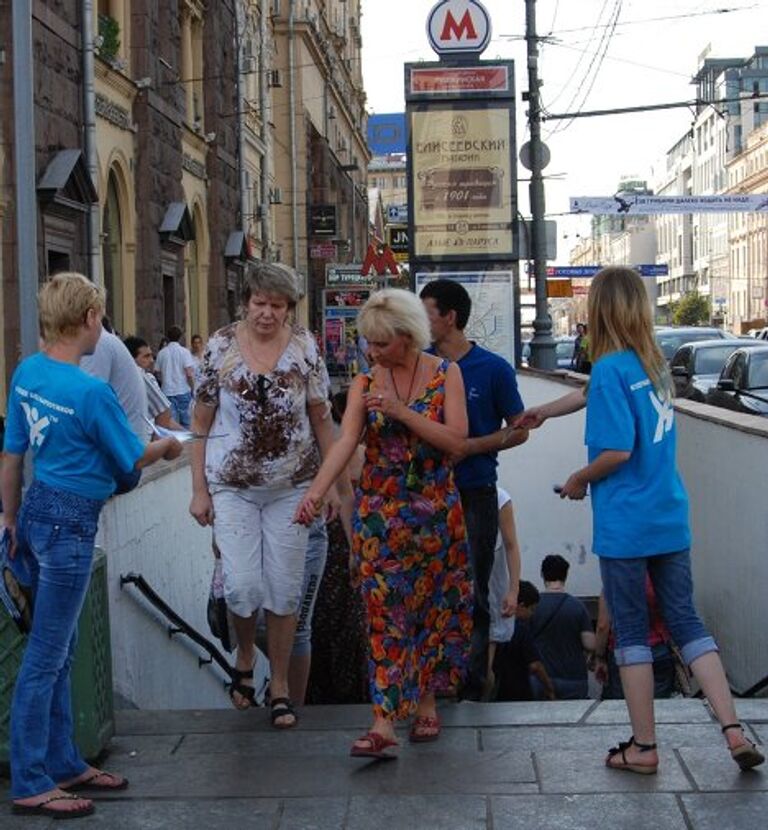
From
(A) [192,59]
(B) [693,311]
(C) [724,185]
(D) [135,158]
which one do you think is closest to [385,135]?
(A) [192,59]

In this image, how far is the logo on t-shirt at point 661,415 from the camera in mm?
5480

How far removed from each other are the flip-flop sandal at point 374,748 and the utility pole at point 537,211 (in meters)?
23.0

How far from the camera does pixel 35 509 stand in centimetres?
510

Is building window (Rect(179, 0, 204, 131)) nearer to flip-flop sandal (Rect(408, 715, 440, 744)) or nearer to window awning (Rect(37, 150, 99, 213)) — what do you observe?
window awning (Rect(37, 150, 99, 213))

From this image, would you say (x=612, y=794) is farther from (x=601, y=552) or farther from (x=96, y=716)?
(x=96, y=716)

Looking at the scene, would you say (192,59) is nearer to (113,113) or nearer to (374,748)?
(113,113)

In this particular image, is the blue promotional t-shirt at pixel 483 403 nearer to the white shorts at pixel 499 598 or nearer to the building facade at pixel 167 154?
the white shorts at pixel 499 598

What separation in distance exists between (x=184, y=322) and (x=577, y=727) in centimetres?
2489

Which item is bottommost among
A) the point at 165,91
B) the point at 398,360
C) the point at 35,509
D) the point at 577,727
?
the point at 577,727

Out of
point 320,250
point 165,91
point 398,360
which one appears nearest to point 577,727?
point 398,360

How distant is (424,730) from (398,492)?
0.98 meters

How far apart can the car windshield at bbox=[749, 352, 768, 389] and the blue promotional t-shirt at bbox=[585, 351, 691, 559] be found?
51.6ft

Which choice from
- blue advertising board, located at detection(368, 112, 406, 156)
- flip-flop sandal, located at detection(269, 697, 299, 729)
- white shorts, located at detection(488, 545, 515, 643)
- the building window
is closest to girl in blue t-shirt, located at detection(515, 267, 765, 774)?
flip-flop sandal, located at detection(269, 697, 299, 729)

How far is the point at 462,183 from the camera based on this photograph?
58.2ft
